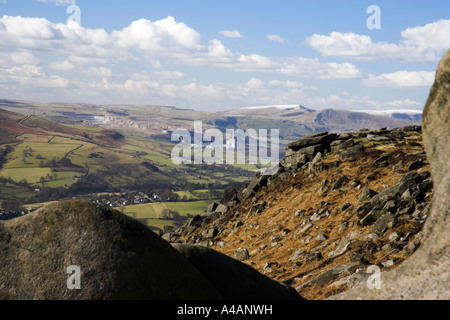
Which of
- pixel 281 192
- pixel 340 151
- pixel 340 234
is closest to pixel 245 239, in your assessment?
pixel 281 192

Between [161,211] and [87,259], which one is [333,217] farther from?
[161,211]

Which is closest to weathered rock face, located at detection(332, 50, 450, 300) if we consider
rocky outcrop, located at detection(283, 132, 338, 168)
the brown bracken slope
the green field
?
the brown bracken slope

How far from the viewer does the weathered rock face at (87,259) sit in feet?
34.6

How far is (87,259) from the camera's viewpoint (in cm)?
1070

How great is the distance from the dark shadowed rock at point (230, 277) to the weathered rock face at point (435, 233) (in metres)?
3.98

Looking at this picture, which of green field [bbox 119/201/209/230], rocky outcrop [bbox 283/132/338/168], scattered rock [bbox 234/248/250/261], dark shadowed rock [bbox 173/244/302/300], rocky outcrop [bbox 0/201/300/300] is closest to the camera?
rocky outcrop [bbox 0/201/300/300]

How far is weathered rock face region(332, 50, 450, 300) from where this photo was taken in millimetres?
9031

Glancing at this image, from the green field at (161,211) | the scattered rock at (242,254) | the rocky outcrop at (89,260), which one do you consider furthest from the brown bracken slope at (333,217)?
the green field at (161,211)

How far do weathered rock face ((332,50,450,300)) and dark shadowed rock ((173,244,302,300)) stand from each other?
13.0 ft

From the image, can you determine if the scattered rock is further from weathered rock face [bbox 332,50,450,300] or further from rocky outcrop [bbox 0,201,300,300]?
weathered rock face [bbox 332,50,450,300]

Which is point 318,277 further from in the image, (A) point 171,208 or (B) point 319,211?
(A) point 171,208

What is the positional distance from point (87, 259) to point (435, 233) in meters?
8.65

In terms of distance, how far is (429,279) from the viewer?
29.8ft
